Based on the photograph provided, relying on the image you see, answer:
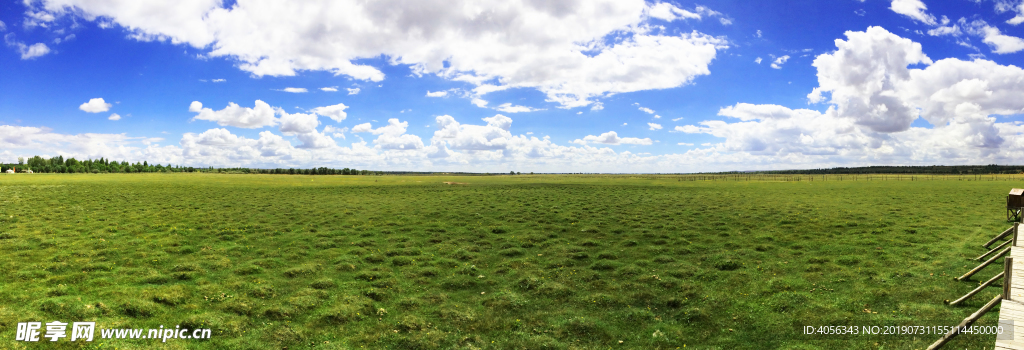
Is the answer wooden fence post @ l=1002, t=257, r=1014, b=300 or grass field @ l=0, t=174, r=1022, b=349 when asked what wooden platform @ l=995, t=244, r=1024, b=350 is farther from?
grass field @ l=0, t=174, r=1022, b=349

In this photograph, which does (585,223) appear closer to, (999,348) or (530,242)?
(530,242)

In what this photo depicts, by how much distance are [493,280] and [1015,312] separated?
51.7 feet

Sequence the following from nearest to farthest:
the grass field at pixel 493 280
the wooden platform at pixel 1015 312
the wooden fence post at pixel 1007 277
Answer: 1. the wooden platform at pixel 1015 312
2. the wooden fence post at pixel 1007 277
3. the grass field at pixel 493 280

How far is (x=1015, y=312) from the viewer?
10.2 meters

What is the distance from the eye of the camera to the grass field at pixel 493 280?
41.8 ft

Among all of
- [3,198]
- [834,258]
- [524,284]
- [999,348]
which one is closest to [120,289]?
[524,284]

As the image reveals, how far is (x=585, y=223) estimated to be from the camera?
34375 millimetres

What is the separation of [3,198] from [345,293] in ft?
206

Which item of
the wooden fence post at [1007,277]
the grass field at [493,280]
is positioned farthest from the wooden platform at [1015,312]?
the grass field at [493,280]

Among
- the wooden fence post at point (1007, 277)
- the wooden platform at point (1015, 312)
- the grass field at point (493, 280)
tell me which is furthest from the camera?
the grass field at point (493, 280)

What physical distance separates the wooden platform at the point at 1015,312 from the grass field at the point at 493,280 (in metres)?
1.13

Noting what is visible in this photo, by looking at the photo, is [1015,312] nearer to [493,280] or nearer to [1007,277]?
[1007,277]

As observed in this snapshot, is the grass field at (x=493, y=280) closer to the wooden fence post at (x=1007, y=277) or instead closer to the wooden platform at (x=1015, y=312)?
the wooden platform at (x=1015, y=312)

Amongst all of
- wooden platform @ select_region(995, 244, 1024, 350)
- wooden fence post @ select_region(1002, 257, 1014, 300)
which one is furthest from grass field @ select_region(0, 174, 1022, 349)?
wooden fence post @ select_region(1002, 257, 1014, 300)
